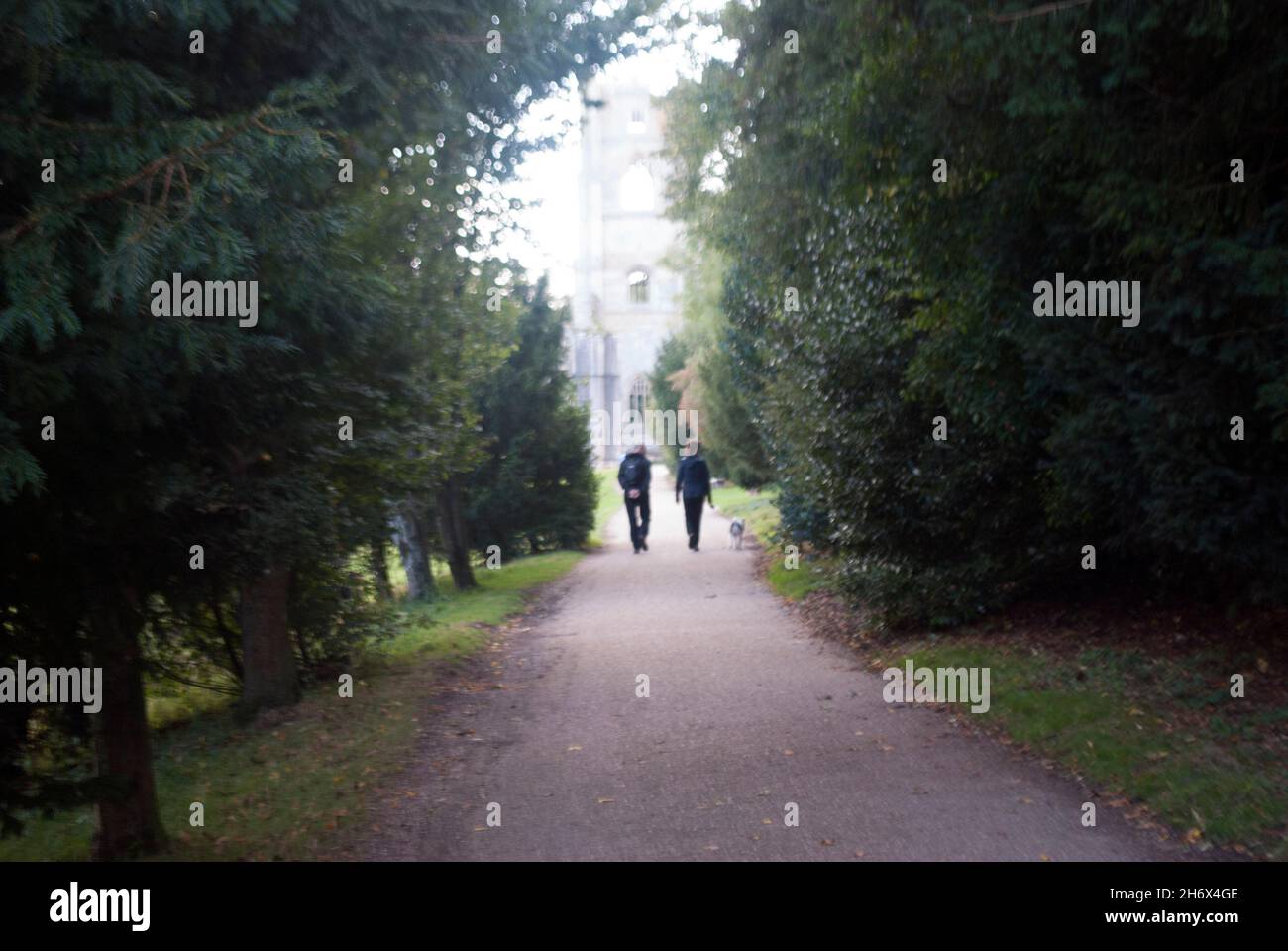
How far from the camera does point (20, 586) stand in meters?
5.68

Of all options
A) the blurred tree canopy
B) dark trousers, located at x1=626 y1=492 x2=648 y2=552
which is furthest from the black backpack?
the blurred tree canopy

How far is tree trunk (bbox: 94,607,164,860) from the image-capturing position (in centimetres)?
646

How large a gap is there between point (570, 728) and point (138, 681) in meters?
3.71

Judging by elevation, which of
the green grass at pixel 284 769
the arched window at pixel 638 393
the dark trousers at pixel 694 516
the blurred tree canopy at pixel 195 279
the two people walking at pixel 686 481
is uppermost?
the arched window at pixel 638 393

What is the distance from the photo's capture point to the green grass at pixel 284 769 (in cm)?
693

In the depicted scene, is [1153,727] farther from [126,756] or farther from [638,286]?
[638,286]

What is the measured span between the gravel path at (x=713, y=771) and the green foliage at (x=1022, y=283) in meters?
1.86

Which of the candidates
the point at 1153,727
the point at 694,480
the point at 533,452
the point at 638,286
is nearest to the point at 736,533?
the point at 694,480

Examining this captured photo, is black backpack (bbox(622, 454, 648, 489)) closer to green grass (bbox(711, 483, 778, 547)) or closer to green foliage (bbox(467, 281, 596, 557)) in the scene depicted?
green foliage (bbox(467, 281, 596, 557))

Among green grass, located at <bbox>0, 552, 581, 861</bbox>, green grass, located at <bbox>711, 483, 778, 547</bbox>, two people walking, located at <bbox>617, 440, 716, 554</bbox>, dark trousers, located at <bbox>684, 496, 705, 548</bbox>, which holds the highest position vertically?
two people walking, located at <bbox>617, 440, 716, 554</bbox>

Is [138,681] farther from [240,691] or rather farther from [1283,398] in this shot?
[1283,398]

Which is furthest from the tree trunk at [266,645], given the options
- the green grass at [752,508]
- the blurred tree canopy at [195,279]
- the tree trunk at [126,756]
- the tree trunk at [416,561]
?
the green grass at [752,508]

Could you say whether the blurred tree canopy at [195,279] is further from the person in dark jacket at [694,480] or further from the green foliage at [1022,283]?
the person in dark jacket at [694,480]

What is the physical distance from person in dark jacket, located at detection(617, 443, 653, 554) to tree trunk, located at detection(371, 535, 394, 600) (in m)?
9.48
